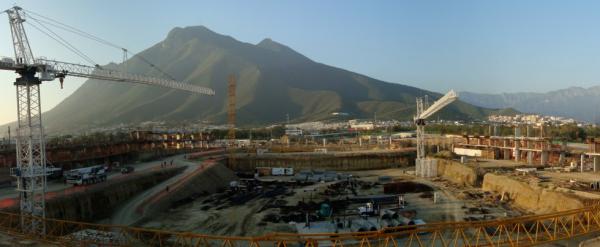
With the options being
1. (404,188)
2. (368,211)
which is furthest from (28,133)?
(404,188)

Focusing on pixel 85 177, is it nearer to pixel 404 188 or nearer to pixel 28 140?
pixel 28 140

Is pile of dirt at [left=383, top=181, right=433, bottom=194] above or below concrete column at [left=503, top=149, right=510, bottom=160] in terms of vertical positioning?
below

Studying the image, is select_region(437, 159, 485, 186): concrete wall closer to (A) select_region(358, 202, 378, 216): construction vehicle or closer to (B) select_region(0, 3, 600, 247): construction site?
(B) select_region(0, 3, 600, 247): construction site

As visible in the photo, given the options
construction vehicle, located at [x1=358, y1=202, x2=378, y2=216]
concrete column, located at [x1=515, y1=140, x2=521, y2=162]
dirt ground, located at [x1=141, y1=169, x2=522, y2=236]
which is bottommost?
dirt ground, located at [x1=141, y1=169, x2=522, y2=236]

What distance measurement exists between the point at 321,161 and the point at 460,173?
28691mm

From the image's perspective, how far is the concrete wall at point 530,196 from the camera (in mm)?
36875

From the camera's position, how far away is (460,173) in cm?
6091

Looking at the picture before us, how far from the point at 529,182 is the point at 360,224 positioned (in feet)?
73.1

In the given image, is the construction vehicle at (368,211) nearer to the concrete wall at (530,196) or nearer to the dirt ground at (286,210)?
the dirt ground at (286,210)

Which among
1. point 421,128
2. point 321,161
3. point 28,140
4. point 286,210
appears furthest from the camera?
point 321,161

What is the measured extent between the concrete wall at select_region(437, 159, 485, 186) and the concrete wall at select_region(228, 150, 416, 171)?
16206 millimetres

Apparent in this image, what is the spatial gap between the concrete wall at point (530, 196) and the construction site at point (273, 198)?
0.13 meters

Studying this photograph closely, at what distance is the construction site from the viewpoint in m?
24.6

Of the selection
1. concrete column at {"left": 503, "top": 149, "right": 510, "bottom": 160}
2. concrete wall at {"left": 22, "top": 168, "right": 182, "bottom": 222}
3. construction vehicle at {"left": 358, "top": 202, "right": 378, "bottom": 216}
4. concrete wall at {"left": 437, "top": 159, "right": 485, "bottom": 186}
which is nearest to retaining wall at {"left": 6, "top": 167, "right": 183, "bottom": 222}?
concrete wall at {"left": 22, "top": 168, "right": 182, "bottom": 222}
